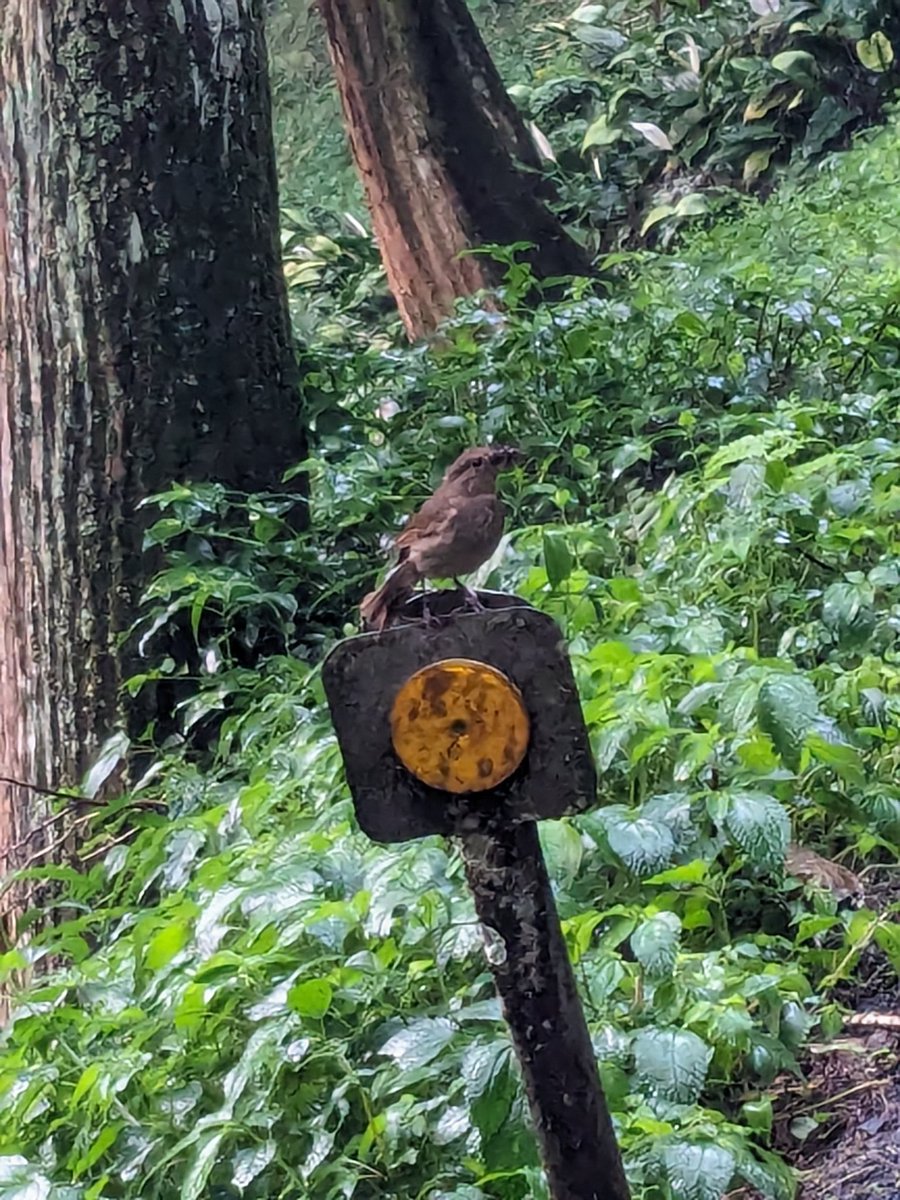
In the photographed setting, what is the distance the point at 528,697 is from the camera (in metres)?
1.55

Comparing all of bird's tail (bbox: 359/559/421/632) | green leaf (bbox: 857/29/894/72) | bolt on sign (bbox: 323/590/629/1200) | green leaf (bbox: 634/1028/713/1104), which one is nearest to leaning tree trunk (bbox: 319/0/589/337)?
green leaf (bbox: 857/29/894/72)

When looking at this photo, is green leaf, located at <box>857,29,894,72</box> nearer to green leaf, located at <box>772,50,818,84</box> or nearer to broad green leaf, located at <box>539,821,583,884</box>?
green leaf, located at <box>772,50,818,84</box>

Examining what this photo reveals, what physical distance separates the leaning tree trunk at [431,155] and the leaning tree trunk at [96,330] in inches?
97.2

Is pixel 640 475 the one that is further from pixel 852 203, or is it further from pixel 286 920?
pixel 852 203

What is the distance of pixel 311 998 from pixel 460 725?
81cm

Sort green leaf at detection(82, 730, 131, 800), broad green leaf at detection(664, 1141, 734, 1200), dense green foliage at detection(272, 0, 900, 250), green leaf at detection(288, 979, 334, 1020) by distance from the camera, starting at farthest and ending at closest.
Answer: dense green foliage at detection(272, 0, 900, 250), green leaf at detection(82, 730, 131, 800), green leaf at detection(288, 979, 334, 1020), broad green leaf at detection(664, 1141, 734, 1200)

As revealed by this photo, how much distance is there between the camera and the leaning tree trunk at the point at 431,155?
260 inches

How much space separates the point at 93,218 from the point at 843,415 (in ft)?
6.74

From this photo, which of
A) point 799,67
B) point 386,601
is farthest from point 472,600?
point 799,67

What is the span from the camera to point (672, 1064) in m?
2.01

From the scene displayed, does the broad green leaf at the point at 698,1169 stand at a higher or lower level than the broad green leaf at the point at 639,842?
lower

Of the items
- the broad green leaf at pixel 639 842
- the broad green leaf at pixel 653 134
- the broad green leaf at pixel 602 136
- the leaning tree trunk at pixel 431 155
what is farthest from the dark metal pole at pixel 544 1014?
the broad green leaf at pixel 602 136

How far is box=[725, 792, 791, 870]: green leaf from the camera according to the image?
227 centimetres

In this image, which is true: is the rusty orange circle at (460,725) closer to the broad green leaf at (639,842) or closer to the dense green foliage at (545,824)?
the dense green foliage at (545,824)
